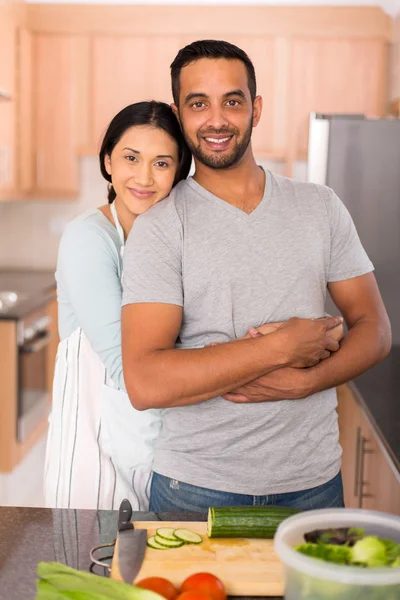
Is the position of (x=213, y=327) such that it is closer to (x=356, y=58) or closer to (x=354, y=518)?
(x=354, y=518)

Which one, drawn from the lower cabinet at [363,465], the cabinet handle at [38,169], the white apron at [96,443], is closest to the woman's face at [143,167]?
the white apron at [96,443]

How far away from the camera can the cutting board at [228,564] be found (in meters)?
0.97

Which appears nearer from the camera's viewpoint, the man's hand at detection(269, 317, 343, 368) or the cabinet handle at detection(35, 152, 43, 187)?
the man's hand at detection(269, 317, 343, 368)

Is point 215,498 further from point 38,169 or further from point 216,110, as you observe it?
point 38,169

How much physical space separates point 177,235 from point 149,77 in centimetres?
349

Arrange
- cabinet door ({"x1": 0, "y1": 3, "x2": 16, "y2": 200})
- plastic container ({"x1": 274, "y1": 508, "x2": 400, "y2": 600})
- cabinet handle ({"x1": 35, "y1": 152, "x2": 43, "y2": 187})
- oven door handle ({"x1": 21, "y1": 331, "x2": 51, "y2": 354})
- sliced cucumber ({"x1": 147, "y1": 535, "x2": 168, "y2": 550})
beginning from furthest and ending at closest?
cabinet handle ({"x1": 35, "y1": 152, "x2": 43, "y2": 187}), cabinet door ({"x1": 0, "y1": 3, "x2": 16, "y2": 200}), oven door handle ({"x1": 21, "y1": 331, "x2": 51, "y2": 354}), sliced cucumber ({"x1": 147, "y1": 535, "x2": 168, "y2": 550}), plastic container ({"x1": 274, "y1": 508, "x2": 400, "y2": 600})

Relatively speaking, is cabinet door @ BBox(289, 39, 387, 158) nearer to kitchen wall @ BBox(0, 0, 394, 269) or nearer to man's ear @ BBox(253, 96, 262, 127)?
kitchen wall @ BBox(0, 0, 394, 269)

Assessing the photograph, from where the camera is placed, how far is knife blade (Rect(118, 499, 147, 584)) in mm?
971

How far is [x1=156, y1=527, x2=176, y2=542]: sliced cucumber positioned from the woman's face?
0.76 m

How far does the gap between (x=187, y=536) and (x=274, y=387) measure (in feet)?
1.28

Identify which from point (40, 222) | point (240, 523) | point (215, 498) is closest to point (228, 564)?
point (240, 523)

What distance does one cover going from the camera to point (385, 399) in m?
2.25

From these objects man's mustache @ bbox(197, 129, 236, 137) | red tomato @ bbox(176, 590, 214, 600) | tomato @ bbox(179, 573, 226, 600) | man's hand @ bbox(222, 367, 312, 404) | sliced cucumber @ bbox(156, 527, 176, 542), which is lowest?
sliced cucumber @ bbox(156, 527, 176, 542)

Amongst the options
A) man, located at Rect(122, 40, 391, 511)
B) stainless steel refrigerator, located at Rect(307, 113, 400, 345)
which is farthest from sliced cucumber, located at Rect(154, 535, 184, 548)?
stainless steel refrigerator, located at Rect(307, 113, 400, 345)
